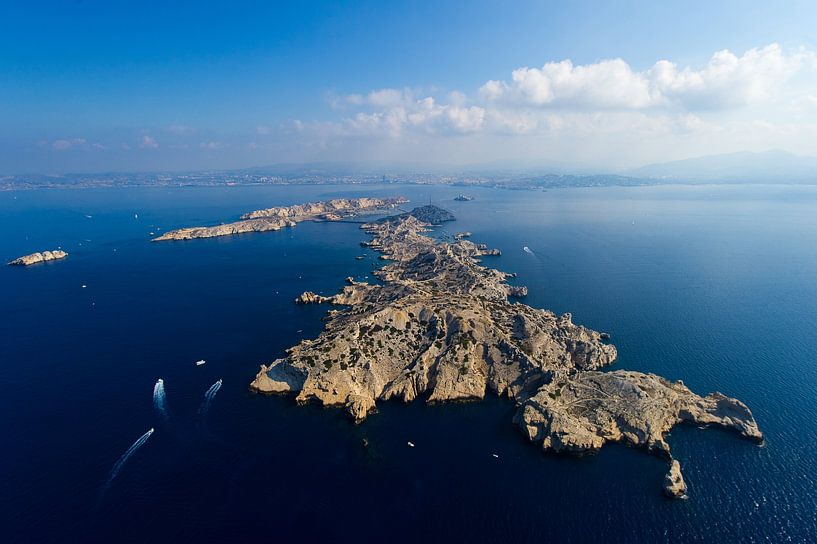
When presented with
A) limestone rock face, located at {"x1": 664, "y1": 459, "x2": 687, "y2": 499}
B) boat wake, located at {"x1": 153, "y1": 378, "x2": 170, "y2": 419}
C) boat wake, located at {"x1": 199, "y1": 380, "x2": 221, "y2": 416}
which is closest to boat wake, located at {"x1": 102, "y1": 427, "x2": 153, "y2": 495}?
boat wake, located at {"x1": 153, "y1": 378, "x2": 170, "y2": 419}

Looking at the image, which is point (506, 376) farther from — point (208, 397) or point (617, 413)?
point (208, 397)

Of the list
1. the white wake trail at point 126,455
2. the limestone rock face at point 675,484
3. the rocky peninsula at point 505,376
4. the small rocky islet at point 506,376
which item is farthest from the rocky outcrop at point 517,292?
the white wake trail at point 126,455

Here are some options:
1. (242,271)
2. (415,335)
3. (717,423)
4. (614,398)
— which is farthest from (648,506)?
(242,271)

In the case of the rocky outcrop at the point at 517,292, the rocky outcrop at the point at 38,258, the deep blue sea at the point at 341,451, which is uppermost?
the rocky outcrop at the point at 517,292

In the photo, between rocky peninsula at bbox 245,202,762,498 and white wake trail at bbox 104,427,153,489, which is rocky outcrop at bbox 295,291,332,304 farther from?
white wake trail at bbox 104,427,153,489

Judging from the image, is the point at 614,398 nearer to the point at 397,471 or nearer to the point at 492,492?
the point at 492,492

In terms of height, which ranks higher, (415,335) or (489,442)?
(415,335)

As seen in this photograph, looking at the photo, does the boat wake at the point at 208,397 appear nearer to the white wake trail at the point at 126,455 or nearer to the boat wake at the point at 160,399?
the boat wake at the point at 160,399
